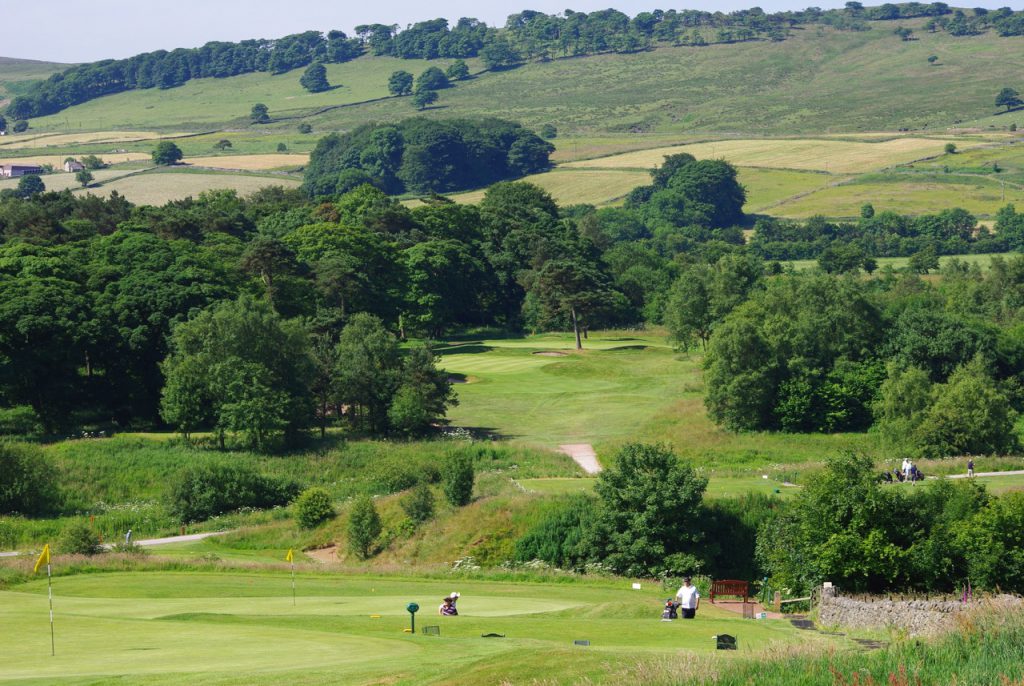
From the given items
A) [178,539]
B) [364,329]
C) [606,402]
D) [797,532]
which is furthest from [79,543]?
[606,402]

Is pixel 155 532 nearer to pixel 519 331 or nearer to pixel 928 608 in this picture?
pixel 928 608

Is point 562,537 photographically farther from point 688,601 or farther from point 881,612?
point 881,612

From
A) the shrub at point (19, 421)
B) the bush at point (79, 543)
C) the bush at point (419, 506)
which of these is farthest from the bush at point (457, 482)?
the shrub at point (19, 421)

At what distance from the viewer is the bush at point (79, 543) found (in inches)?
1997

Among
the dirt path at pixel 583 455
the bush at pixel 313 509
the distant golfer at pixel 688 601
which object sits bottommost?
the dirt path at pixel 583 455

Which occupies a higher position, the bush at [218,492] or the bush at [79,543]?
the bush at [79,543]

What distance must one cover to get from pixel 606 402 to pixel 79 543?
144 ft

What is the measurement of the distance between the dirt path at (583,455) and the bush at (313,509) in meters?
14.7

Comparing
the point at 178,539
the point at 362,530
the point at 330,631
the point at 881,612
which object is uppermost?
the point at 330,631

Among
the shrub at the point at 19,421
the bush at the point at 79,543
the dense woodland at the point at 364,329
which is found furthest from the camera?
the dense woodland at the point at 364,329

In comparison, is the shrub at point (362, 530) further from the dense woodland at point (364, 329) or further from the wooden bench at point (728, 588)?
the dense woodland at point (364, 329)

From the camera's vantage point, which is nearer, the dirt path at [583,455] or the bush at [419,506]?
the bush at [419,506]

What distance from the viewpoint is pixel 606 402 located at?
88.3 meters

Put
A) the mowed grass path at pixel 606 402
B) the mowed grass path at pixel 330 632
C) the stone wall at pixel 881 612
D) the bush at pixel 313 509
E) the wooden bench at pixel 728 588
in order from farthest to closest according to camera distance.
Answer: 1. the mowed grass path at pixel 606 402
2. the bush at pixel 313 509
3. the wooden bench at pixel 728 588
4. the stone wall at pixel 881 612
5. the mowed grass path at pixel 330 632
